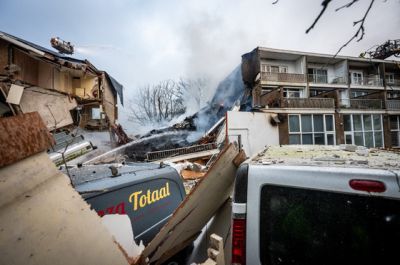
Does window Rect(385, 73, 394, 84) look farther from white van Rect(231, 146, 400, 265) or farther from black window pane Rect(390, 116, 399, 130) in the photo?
white van Rect(231, 146, 400, 265)

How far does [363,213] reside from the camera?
45.9 inches

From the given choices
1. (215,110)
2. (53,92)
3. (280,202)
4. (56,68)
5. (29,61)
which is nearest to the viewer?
(280,202)

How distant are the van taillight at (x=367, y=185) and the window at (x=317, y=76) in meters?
23.5

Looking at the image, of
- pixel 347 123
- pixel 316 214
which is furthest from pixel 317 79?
pixel 316 214

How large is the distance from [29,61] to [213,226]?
16.5 metres

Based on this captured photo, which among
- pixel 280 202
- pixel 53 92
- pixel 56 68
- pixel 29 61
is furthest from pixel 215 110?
pixel 280 202

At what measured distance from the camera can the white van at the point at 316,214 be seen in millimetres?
1124

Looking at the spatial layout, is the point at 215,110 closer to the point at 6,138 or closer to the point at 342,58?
the point at 342,58

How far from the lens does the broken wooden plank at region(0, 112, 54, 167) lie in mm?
945

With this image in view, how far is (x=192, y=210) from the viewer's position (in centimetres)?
192

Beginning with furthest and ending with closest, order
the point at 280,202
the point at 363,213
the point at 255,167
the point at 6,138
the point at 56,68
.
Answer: the point at 56,68 → the point at 255,167 → the point at 280,202 → the point at 363,213 → the point at 6,138

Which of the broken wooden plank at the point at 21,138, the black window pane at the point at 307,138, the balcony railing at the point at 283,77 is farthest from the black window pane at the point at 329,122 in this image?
the broken wooden plank at the point at 21,138

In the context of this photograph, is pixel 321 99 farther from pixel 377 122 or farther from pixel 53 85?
pixel 53 85

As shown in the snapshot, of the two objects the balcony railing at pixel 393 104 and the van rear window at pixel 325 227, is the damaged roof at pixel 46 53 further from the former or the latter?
the balcony railing at pixel 393 104
